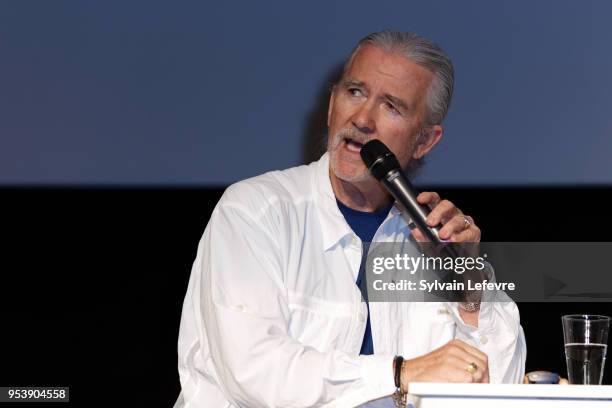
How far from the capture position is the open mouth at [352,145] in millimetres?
2119

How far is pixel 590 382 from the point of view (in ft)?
5.51

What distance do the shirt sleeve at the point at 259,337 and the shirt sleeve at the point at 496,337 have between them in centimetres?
36

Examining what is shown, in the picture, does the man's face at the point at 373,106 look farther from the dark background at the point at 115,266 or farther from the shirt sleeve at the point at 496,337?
the dark background at the point at 115,266

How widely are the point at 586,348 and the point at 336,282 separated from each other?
560 millimetres

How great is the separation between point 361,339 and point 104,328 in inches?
61.8

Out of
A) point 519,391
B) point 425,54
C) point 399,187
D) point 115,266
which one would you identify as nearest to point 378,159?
point 399,187

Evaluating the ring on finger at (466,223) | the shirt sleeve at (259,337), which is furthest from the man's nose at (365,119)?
the ring on finger at (466,223)

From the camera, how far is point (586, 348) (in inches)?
66.0

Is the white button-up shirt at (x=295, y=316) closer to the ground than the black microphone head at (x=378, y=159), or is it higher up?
closer to the ground

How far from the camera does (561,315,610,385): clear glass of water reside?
1.67 m

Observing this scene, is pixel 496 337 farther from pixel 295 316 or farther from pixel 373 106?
pixel 373 106

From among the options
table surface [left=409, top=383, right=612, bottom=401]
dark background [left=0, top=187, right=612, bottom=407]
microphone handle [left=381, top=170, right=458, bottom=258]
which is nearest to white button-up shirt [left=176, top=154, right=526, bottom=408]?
microphone handle [left=381, top=170, right=458, bottom=258]

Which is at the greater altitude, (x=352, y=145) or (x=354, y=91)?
(x=354, y=91)

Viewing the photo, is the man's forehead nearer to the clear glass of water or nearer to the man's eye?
the man's eye
